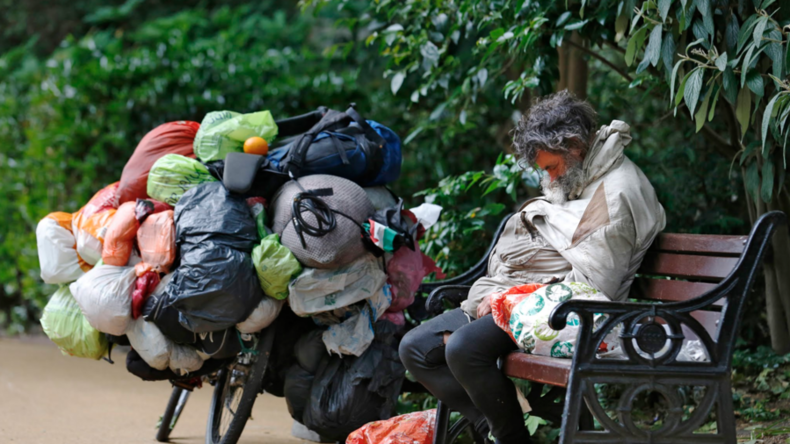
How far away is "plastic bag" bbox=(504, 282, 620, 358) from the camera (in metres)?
2.31

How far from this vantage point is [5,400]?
14.6 ft

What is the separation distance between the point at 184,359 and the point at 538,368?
156cm

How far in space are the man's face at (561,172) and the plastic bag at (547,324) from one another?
368 mm

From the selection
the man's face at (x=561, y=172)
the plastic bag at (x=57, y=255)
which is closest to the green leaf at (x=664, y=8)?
the man's face at (x=561, y=172)

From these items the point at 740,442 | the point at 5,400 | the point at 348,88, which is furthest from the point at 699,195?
the point at 5,400

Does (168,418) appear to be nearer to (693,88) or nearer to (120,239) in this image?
(120,239)

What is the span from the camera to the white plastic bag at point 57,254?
11.0ft

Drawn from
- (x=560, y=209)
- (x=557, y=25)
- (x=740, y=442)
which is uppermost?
(x=557, y=25)

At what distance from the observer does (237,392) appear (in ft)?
11.3

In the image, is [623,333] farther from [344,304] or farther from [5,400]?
[5,400]

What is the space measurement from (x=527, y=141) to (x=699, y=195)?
2.01 meters

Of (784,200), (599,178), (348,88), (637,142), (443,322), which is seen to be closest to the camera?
(599,178)

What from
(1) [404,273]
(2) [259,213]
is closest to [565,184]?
(1) [404,273]

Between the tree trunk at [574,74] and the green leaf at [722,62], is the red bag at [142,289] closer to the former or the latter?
the green leaf at [722,62]
